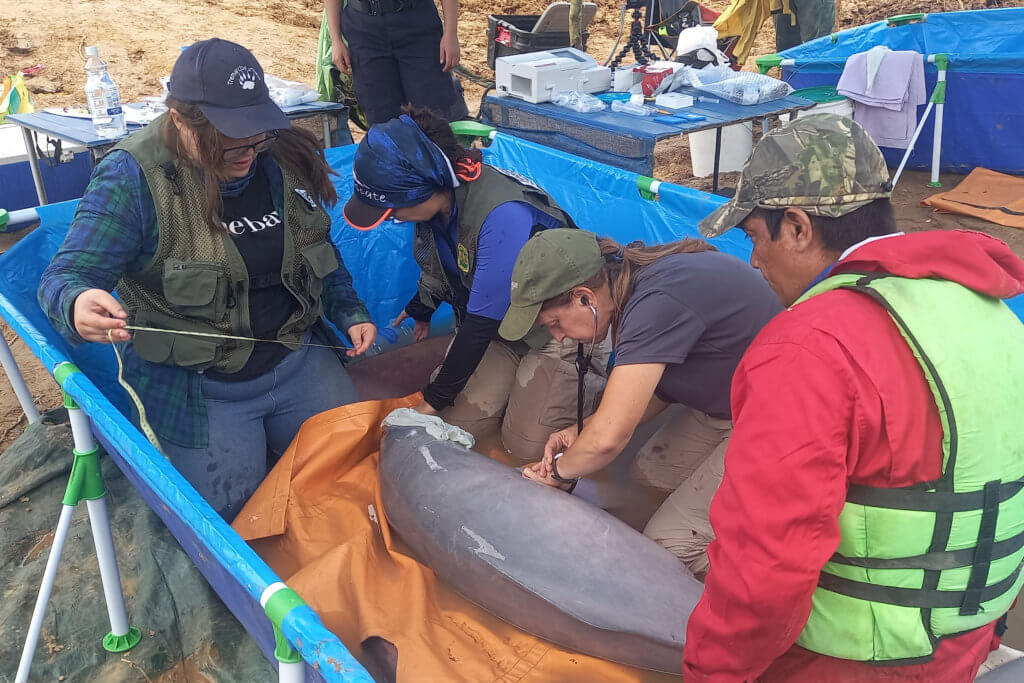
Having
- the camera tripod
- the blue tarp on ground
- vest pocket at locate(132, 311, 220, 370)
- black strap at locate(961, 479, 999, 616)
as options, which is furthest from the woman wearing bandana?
the camera tripod

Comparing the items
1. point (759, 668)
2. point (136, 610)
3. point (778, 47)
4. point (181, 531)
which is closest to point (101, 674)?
point (136, 610)

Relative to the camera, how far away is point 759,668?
1212 mm

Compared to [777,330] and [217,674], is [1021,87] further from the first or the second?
[217,674]

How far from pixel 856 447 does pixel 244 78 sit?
172cm

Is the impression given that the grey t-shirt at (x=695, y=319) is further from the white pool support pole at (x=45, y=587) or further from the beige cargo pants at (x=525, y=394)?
the white pool support pole at (x=45, y=587)

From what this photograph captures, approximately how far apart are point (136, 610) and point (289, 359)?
831 millimetres

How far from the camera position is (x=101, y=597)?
2424 millimetres

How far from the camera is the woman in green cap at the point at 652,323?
6.24ft

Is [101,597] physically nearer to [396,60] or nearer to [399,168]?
[399,168]

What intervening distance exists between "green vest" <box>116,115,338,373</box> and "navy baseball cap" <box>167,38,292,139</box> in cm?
20

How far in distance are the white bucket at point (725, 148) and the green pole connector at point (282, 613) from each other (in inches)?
191

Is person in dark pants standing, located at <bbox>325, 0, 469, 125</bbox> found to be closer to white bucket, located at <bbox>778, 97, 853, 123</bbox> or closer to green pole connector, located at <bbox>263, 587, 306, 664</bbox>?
white bucket, located at <bbox>778, 97, 853, 123</bbox>

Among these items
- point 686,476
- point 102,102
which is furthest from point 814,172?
point 102,102

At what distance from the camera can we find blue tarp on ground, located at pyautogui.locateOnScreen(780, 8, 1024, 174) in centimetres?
547
